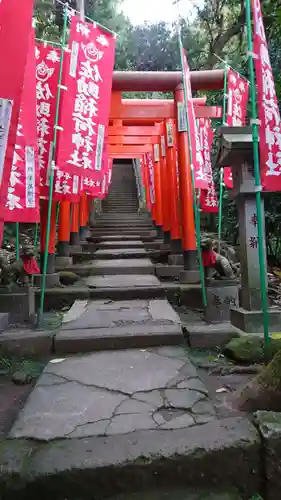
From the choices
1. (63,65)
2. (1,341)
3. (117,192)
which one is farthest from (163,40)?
(1,341)

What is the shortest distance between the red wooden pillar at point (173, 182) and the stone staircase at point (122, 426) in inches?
169

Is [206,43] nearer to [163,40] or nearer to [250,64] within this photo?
[163,40]

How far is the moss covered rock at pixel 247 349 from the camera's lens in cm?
322

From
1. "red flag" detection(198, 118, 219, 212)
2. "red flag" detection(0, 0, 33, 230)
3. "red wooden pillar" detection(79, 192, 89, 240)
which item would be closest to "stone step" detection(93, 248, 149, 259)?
"red wooden pillar" detection(79, 192, 89, 240)

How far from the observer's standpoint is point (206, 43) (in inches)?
542

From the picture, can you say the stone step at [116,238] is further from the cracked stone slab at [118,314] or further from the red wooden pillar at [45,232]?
the cracked stone slab at [118,314]

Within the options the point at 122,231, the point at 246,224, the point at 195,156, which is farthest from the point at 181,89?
the point at 122,231

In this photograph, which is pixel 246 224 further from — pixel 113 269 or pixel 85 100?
pixel 113 269

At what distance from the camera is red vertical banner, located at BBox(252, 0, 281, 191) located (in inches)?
118

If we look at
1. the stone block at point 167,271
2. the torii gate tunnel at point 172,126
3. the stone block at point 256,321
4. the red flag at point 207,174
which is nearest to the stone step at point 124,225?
the torii gate tunnel at point 172,126

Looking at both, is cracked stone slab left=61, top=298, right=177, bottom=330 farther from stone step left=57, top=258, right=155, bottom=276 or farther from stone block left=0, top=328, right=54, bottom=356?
stone step left=57, top=258, right=155, bottom=276

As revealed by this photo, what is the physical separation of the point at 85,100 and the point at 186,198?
2.66 meters

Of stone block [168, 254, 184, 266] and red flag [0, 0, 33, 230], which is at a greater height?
red flag [0, 0, 33, 230]

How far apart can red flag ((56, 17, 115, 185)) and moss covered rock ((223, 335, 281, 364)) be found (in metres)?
2.94
